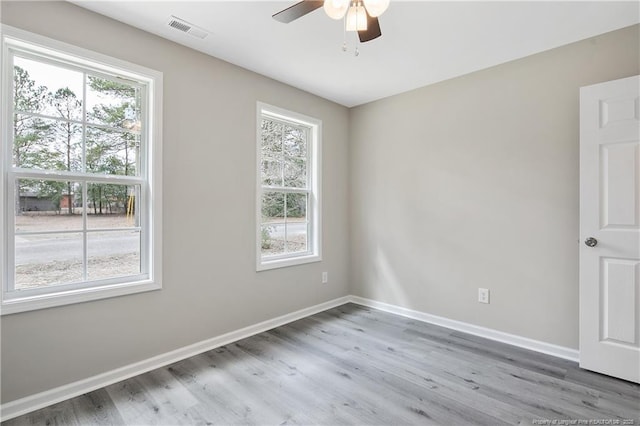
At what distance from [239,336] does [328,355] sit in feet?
2.85

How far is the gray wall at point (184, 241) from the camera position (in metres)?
1.97

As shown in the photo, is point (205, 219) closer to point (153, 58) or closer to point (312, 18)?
point (153, 58)

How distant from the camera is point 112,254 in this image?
7.59 ft

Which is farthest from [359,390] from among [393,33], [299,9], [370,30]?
[393,33]

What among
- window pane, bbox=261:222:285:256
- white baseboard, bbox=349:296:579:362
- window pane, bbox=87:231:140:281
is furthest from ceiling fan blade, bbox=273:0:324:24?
white baseboard, bbox=349:296:579:362

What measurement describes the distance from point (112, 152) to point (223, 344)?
1781 millimetres

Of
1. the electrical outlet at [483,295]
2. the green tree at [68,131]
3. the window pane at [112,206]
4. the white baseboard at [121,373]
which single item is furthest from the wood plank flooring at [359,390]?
the green tree at [68,131]

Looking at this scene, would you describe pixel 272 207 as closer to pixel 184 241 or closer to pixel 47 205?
pixel 184 241

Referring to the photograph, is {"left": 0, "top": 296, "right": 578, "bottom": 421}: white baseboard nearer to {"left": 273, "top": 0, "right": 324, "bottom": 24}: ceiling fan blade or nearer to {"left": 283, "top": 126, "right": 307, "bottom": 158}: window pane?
{"left": 283, "top": 126, "right": 307, "bottom": 158}: window pane

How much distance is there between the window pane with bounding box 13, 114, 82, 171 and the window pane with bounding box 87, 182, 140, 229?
0.20 meters

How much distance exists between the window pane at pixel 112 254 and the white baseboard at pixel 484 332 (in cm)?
260

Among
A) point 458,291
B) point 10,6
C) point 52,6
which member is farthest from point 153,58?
point 458,291

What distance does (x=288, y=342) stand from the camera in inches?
113

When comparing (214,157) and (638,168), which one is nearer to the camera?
(638,168)
